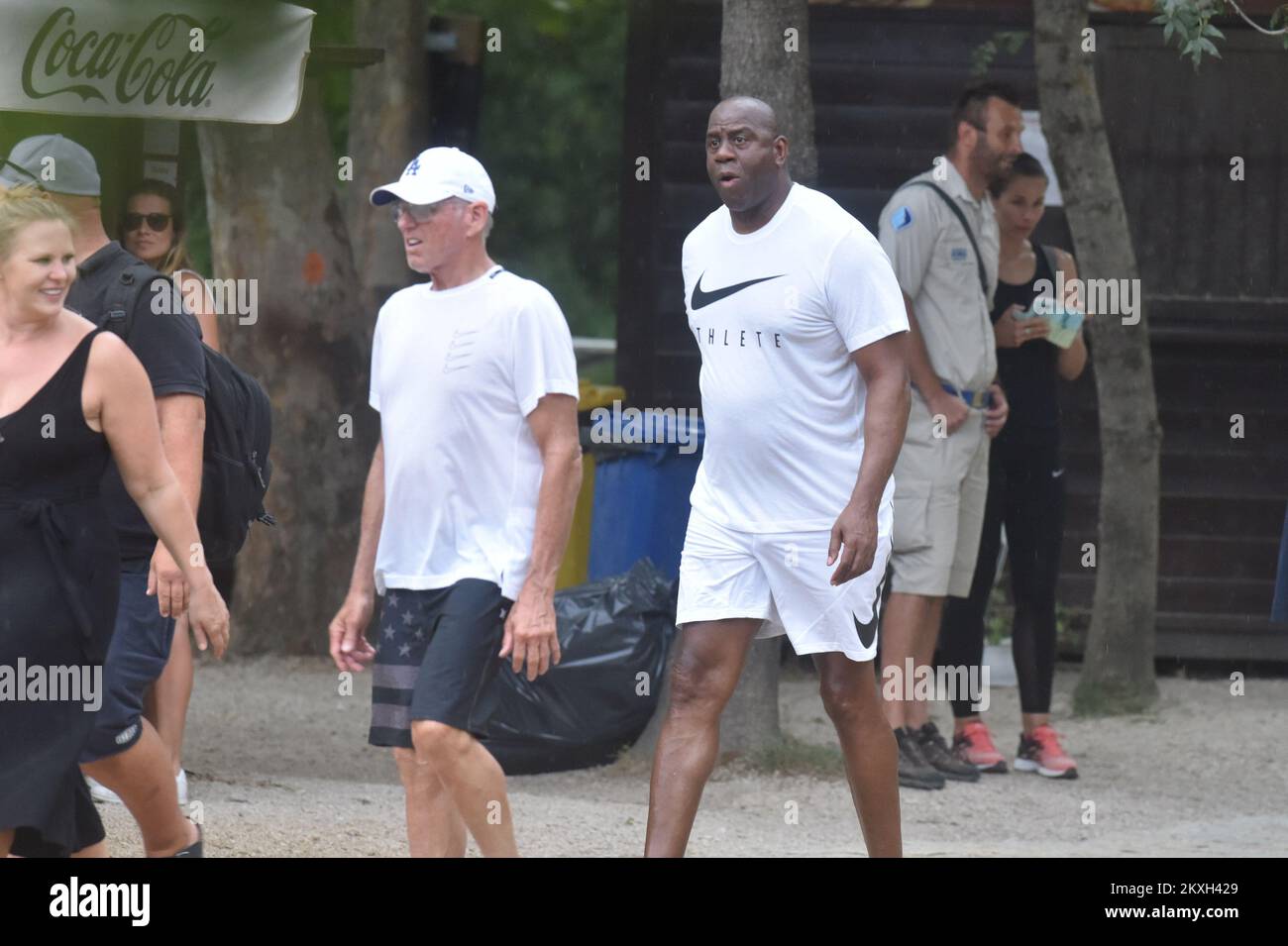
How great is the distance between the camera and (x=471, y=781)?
4848mm

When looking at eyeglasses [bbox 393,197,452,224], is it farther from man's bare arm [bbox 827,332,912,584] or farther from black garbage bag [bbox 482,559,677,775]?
black garbage bag [bbox 482,559,677,775]

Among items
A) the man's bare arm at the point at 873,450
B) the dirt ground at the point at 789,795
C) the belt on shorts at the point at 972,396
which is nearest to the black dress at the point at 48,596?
the dirt ground at the point at 789,795

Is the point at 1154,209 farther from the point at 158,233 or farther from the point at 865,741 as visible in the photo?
the point at 865,741

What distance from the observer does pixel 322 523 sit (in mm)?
10211

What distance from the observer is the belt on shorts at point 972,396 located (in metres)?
7.23

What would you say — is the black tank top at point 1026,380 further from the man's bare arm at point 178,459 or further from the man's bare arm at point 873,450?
the man's bare arm at point 178,459

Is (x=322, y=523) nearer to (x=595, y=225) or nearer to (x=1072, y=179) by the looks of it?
(x=1072, y=179)

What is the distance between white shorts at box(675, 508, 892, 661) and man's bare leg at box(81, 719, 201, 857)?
1.30 m

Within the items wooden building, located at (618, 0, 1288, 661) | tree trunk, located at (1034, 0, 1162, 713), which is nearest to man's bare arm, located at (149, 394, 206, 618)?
Answer: tree trunk, located at (1034, 0, 1162, 713)

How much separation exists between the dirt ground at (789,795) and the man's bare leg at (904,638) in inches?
13.0

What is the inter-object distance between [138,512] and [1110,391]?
4.92 metres

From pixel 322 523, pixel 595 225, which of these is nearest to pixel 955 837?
pixel 322 523

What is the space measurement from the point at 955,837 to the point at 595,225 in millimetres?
20648

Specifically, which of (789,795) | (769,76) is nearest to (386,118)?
Result: (769,76)
